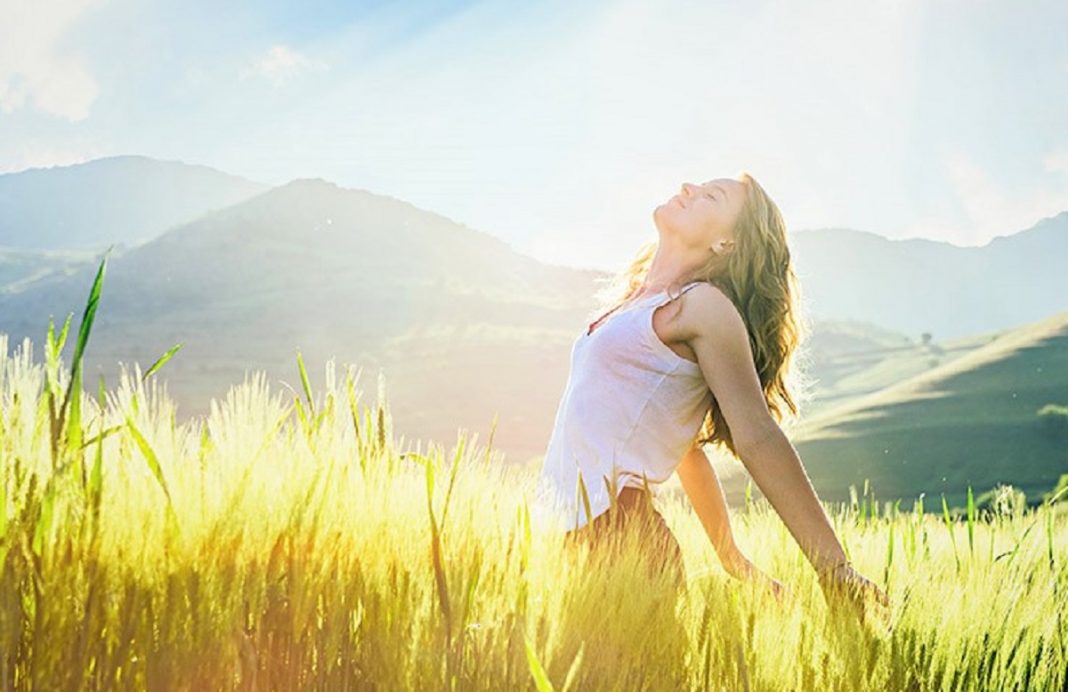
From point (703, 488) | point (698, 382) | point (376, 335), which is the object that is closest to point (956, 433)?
point (703, 488)

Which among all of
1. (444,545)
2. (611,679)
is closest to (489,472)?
(444,545)

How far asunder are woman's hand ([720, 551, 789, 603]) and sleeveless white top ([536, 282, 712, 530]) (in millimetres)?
335

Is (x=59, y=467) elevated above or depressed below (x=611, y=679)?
above

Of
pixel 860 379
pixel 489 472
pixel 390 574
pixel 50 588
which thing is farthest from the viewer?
pixel 860 379

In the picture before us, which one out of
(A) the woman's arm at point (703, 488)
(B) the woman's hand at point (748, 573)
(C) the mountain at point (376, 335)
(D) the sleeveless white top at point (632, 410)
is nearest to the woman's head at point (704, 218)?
(D) the sleeveless white top at point (632, 410)

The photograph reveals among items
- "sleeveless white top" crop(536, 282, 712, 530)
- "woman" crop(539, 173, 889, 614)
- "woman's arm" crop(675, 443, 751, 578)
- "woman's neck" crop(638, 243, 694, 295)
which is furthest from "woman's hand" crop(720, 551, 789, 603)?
"woman's neck" crop(638, 243, 694, 295)

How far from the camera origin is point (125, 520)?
1.23 m

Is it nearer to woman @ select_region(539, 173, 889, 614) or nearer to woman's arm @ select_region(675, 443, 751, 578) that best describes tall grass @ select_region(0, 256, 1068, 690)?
woman @ select_region(539, 173, 889, 614)

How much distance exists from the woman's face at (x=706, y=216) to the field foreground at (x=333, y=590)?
66.5 inches

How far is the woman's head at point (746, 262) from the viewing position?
10.9 feet

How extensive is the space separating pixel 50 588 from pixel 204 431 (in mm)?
608

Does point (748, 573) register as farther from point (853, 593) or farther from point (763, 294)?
point (763, 294)

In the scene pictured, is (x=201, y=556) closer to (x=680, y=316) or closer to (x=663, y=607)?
(x=663, y=607)

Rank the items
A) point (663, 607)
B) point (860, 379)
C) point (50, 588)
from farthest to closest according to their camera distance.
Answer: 1. point (860, 379)
2. point (663, 607)
3. point (50, 588)
